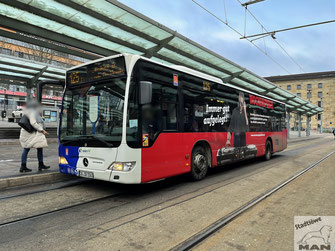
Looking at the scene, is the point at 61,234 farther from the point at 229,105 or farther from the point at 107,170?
the point at 229,105

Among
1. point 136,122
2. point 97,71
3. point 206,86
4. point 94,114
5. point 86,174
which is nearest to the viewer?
point 136,122

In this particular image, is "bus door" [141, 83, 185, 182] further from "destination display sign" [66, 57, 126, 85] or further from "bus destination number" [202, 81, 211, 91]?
"bus destination number" [202, 81, 211, 91]

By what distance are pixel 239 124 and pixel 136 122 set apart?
5203 mm

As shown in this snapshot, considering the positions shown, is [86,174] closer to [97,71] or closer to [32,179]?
[32,179]

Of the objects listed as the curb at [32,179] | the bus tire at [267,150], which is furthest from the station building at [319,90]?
the curb at [32,179]

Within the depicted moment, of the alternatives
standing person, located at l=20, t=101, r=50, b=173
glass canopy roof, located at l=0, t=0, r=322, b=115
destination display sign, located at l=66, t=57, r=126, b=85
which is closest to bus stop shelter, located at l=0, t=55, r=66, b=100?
glass canopy roof, located at l=0, t=0, r=322, b=115

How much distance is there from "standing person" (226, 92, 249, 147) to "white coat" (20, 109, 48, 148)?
5.46 meters

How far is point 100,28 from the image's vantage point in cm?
871

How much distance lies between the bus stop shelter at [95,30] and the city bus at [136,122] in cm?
286

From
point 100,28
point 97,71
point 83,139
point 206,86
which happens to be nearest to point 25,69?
point 100,28

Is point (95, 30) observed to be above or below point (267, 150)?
above

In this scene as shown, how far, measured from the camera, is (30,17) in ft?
24.9

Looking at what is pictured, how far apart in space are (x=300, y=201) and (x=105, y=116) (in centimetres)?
424

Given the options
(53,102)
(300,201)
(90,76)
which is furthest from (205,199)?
(53,102)
